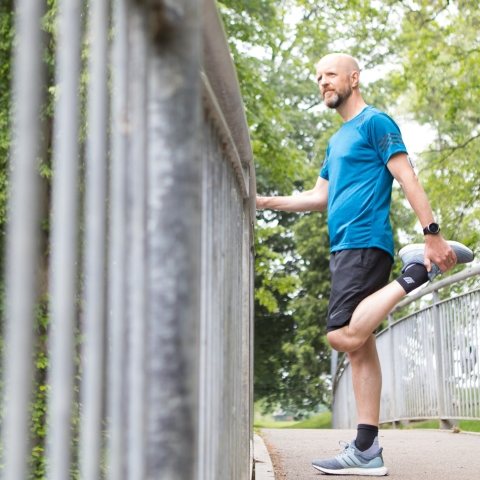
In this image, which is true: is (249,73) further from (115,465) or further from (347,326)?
(115,465)

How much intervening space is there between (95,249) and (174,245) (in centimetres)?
11

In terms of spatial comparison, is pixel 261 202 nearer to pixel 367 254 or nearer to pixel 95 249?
pixel 367 254

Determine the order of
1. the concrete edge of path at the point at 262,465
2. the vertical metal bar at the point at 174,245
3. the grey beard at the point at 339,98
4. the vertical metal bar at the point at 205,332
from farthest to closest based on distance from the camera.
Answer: the grey beard at the point at 339,98
the concrete edge of path at the point at 262,465
the vertical metal bar at the point at 205,332
the vertical metal bar at the point at 174,245

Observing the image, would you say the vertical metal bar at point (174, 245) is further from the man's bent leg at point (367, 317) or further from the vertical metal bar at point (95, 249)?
the man's bent leg at point (367, 317)

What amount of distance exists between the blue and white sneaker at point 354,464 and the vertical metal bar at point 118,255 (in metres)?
3.06

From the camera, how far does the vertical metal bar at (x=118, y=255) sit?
2.91 ft

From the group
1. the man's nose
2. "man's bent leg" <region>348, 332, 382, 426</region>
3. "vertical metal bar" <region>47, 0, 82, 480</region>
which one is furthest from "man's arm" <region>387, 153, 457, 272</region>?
"vertical metal bar" <region>47, 0, 82, 480</region>

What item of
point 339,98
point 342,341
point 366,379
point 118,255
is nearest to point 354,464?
point 366,379

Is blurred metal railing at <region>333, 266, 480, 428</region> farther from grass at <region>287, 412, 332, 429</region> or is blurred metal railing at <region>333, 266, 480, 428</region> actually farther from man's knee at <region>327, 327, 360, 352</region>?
grass at <region>287, 412, 332, 429</region>

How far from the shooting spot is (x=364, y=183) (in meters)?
4.00

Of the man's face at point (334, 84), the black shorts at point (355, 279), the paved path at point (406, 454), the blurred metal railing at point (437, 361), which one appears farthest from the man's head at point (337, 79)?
the blurred metal railing at point (437, 361)

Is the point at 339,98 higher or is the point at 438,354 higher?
the point at 339,98

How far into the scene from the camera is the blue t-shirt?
3932 mm

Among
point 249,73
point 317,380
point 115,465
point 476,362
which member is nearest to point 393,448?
point 476,362
